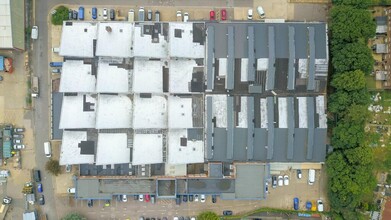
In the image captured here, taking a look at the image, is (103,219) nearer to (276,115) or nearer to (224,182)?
(224,182)

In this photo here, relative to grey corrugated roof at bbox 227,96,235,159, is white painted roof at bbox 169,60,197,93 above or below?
above

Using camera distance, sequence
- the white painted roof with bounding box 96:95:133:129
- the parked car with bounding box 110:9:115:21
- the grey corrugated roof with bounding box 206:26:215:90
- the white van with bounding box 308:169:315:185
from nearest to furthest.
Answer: the white painted roof with bounding box 96:95:133:129 → the grey corrugated roof with bounding box 206:26:215:90 → the parked car with bounding box 110:9:115:21 → the white van with bounding box 308:169:315:185

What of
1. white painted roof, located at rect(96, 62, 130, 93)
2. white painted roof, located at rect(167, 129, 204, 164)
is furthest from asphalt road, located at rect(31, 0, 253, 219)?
white painted roof, located at rect(167, 129, 204, 164)

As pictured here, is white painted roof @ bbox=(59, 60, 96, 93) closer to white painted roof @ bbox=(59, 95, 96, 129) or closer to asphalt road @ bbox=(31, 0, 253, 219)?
white painted roof @ bbox=(59, 95, 96, 129)

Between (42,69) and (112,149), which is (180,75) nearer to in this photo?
(112,149)

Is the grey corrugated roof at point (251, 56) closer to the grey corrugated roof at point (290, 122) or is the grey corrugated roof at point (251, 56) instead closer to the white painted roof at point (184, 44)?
the grey corrugated roof at point (290, 122)

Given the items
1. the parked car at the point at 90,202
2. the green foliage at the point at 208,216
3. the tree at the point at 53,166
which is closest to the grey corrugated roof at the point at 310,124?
the green foliage at the point at 208,216
